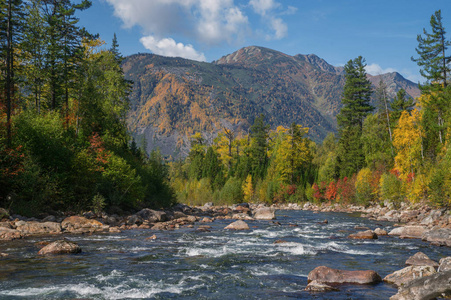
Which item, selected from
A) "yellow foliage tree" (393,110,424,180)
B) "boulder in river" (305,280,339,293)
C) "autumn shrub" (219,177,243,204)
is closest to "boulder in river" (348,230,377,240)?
"boulder in river" (305,280,339,293)

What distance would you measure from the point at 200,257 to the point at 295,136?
59.9 metres

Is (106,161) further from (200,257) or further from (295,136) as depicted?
(295,136)

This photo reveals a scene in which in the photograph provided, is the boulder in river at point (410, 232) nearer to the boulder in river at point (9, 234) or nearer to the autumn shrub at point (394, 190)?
the autumn shrub at point (394, 190)

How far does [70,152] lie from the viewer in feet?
93.2

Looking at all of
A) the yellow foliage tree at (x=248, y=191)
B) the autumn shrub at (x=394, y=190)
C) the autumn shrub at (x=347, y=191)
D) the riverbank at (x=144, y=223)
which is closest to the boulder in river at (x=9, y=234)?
the riverbank at (x=144, y=223)

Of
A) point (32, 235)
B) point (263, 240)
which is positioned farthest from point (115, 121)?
point (263, 240)

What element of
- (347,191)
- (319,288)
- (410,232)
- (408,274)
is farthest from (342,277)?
(347,191)

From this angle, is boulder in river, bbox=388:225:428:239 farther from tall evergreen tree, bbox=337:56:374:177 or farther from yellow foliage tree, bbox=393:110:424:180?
tall evergreen tree, bbox=337:56:374:177

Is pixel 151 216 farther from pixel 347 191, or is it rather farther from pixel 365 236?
pixel 347 191

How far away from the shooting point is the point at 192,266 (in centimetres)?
1317

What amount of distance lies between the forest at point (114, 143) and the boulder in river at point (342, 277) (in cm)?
2086

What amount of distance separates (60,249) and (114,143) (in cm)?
2542

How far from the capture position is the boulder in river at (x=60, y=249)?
1437cm

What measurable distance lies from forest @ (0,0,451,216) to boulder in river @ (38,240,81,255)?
33.7ft
